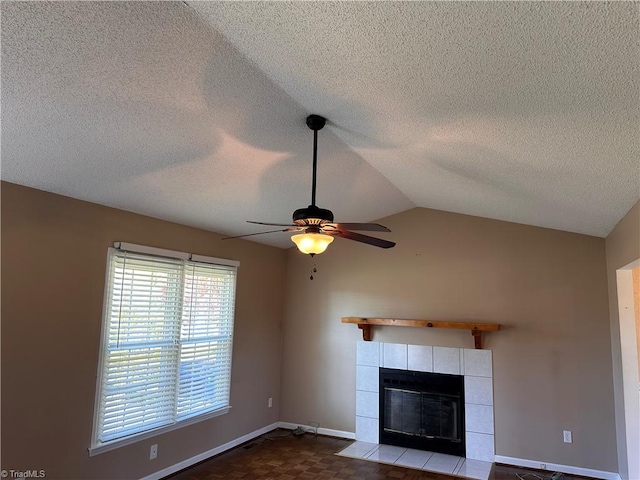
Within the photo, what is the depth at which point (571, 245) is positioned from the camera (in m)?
4.50

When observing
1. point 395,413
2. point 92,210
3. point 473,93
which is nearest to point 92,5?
point 473,93

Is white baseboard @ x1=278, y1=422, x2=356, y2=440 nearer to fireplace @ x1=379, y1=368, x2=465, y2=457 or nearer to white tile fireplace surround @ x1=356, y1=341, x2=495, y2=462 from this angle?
white tile fireplace surround @ x1=356, y1=341, x2=495, y2=462

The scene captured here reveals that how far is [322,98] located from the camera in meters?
2.42

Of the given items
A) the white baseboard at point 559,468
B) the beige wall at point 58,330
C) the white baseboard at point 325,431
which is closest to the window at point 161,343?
the beige wall at point 58,330

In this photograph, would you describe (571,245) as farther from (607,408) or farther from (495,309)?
(607,408)

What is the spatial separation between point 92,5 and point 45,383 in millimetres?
2725

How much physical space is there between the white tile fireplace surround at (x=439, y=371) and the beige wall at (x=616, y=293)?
3.72 ft

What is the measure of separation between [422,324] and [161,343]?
9.21ft

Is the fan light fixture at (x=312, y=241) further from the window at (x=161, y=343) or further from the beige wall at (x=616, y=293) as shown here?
the beige wall at (x=616, y=293)

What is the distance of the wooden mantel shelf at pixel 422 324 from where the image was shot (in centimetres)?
456

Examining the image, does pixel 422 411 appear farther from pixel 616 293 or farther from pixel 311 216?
pixel 311 216

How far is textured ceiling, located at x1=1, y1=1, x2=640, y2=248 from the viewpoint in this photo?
1.55m

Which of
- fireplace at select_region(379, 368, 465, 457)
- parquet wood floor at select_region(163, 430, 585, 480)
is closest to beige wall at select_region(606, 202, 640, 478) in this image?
parquet wood floor at select_region(163, 430, 585, 480)

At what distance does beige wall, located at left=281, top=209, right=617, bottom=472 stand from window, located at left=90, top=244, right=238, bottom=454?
4.16 feet
